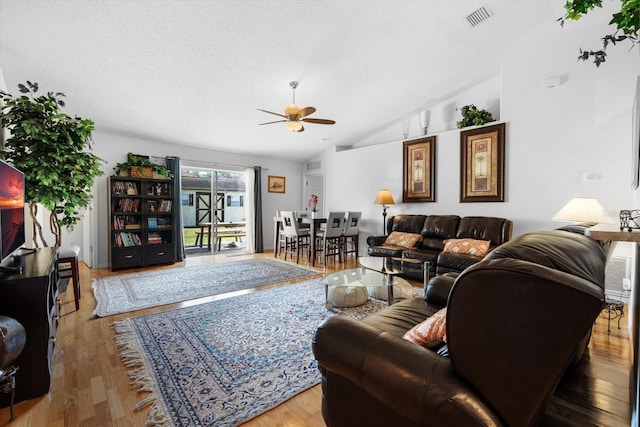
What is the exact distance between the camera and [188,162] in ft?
19.5

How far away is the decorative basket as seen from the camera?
5023 mm

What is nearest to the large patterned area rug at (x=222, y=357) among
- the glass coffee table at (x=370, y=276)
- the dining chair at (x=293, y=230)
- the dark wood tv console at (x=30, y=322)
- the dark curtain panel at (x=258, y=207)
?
the glass coffee table at (x=370, y=276)

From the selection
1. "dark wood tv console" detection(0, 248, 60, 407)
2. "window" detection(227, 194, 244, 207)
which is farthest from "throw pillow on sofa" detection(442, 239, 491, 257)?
"window" detection(227, 194, 244, 207)

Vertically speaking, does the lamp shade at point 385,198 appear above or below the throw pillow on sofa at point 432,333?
above

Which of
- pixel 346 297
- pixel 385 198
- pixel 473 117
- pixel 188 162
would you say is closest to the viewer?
pixel 346 297

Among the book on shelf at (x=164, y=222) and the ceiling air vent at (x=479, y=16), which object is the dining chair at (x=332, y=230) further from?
the ceiling air vent at (x=479, y=16)

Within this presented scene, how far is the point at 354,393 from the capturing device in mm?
1185

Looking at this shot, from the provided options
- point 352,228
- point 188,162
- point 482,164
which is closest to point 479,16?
point 482,164

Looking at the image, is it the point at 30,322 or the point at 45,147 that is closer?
the point at 30,322

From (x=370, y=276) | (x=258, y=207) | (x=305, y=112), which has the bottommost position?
(x=370, y=276)

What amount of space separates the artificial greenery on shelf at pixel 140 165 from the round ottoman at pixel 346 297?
4.00 meters

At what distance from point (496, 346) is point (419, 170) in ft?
15.7

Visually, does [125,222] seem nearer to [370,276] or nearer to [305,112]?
[305,112]

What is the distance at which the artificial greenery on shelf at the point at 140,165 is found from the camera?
16.4ft
